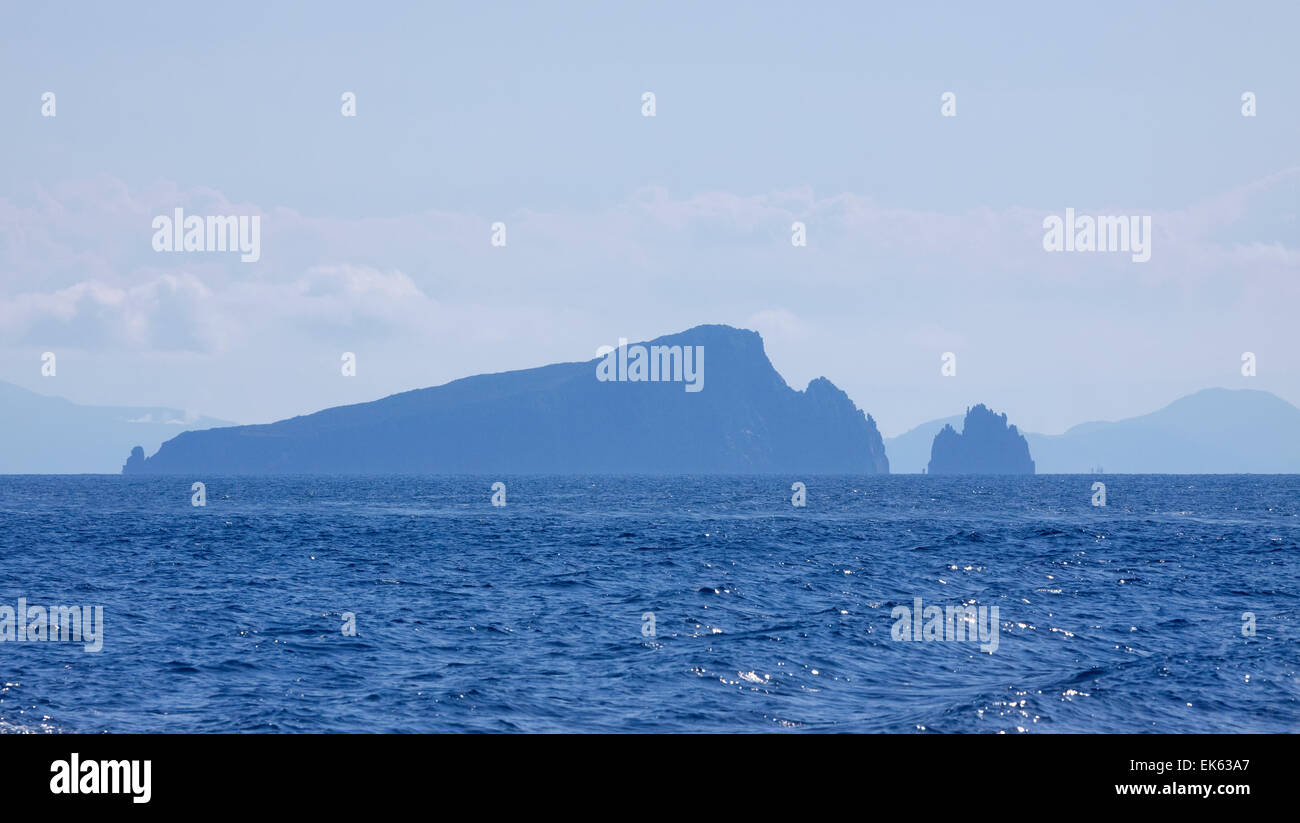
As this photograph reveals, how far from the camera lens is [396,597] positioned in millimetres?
43188

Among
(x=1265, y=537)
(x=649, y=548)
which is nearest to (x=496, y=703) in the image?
(x=649, y=548)

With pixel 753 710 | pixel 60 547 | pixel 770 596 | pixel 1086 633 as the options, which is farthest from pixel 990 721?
pixel 60 547

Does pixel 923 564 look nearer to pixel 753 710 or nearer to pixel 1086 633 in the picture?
pixel 1086 633

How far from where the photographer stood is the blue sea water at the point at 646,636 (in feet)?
79.9

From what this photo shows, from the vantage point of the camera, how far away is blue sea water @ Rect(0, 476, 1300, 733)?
2436cm

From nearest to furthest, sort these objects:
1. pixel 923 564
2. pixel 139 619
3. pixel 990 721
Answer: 1. pixel 990 721
2. pixel 139 619
3. pixel 923 564

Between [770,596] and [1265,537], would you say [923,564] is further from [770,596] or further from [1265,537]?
[1265,537]

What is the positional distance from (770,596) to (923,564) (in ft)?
52.8

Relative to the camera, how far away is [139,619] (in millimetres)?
37000

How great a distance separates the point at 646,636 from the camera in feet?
111
